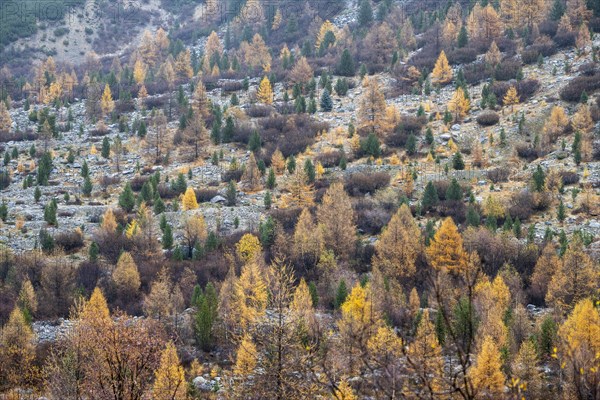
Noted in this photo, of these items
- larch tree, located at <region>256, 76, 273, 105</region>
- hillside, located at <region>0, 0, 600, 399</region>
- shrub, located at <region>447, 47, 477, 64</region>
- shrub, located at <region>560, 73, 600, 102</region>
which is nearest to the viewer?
hillside, located at <region>0, 0, 600, 399</region>

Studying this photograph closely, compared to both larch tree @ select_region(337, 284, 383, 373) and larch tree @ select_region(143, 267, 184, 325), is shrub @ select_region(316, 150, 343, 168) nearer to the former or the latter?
larch tree @ select_region(143, 267, 184, 325)

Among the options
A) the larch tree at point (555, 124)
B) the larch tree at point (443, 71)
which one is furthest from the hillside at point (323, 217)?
the larch tree at point (443, 71)

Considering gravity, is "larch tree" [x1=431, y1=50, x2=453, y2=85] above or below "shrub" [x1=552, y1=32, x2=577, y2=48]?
below

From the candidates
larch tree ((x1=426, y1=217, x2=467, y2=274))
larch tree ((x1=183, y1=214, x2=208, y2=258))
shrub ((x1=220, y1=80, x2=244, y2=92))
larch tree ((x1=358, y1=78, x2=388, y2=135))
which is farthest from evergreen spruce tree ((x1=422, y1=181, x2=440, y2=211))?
shrub ((x1=220, y1=80, x2=244, y2=92))

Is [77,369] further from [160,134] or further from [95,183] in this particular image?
[160,134]

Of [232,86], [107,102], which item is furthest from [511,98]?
[107,102]

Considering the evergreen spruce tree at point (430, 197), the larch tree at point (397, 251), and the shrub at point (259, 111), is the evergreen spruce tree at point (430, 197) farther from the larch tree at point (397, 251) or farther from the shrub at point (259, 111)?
the shrub at point (259, 111)
